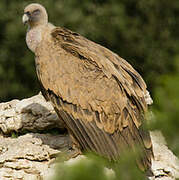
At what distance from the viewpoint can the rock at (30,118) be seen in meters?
7.21

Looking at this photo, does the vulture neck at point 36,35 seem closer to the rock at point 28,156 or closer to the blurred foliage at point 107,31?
the rock at point 28,156

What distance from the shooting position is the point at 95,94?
6.12 metres

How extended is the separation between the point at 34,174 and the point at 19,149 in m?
0.47

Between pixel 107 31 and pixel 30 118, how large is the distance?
37.7ft

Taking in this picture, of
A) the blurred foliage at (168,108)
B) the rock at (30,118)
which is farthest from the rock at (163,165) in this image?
the blurred foliage at (168,108)

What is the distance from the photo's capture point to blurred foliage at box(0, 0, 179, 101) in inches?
696

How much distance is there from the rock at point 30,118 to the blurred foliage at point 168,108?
220 inches

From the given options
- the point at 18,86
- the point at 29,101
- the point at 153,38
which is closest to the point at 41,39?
the point at 29,101

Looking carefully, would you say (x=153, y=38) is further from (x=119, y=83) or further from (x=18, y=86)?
(x=119, y=83)

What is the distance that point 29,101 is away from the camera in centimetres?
752

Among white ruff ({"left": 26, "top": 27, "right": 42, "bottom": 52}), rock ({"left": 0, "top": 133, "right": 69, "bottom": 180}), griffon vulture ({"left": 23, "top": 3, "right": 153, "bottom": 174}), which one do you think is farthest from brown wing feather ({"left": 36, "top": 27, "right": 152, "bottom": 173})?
rock ({"left": 0, "top": 133, "right": 69, "bottom": 180})

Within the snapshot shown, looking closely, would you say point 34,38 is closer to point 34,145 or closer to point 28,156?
point 34,145

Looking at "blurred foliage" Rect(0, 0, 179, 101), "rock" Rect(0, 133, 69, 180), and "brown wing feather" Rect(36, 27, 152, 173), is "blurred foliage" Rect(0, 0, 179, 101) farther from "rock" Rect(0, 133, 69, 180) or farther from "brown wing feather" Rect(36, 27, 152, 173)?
"brown wing feather" Rect(36, 27, 152, 173)

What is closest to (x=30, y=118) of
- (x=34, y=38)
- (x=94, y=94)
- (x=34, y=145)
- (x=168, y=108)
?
(x=34, y=145)
